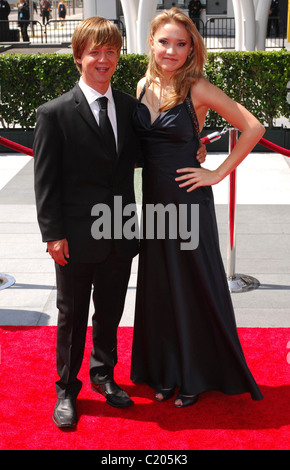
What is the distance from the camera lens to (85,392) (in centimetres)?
405

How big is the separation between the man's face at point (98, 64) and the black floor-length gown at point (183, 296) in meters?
0.29

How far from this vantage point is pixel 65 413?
3.71m

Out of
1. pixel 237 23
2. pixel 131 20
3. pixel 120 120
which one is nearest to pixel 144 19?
pixel 131 20

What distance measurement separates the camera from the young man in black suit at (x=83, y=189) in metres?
3.34

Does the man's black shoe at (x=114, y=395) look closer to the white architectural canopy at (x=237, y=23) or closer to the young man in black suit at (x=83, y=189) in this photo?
the young man in black suit at (x=83, y=189)

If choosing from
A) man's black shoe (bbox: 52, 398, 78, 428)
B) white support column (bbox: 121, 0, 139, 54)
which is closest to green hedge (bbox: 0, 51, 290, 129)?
white support column (bbox: 121, 0, 139, 54)

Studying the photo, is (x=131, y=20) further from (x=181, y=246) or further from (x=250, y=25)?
(x=181, y=246)

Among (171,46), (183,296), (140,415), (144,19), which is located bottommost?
(140,415)

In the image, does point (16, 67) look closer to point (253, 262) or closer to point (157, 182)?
point (253, 262)

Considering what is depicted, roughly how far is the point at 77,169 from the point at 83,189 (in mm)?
113

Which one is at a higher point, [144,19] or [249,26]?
[144,19]

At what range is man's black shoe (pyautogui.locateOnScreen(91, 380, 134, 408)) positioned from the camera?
3.89 m

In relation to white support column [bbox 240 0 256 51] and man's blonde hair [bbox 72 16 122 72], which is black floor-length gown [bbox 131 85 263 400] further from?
white support column [bbox 240 0 256 51]
